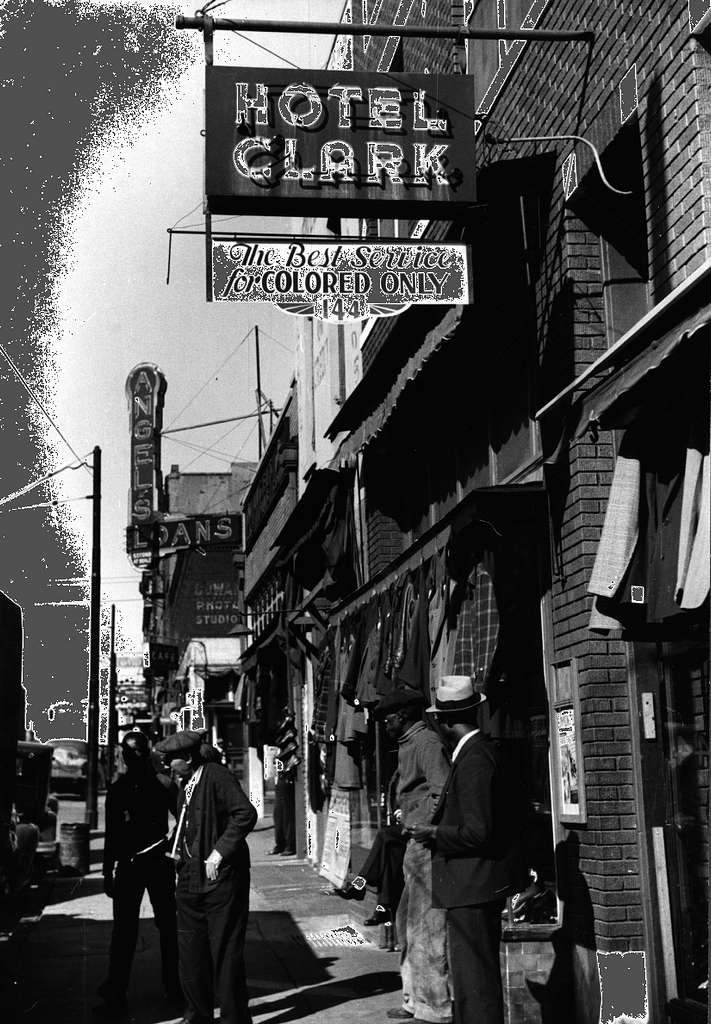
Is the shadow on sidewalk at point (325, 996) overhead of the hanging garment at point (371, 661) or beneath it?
beneath

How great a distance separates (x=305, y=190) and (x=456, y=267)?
3.71 ft

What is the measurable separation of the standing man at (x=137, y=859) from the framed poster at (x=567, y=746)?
3.14 m

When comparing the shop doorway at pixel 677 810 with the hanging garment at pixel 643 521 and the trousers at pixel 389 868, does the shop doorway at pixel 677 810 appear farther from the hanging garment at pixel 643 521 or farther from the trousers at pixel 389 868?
the trousers at pixel 389 868

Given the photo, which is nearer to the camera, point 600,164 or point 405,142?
point 600,164

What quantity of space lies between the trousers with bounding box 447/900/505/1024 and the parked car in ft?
112

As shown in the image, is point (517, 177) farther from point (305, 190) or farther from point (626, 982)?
point (626, 982)

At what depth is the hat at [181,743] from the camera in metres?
7.85

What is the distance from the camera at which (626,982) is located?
6.91 m

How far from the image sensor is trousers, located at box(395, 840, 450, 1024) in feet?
25.4

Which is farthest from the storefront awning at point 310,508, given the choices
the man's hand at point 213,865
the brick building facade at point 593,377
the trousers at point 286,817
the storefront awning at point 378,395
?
the man's hand at point 213,865

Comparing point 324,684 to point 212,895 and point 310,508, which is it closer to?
point 310,508

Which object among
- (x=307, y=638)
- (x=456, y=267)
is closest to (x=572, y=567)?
(x=456, y=267)

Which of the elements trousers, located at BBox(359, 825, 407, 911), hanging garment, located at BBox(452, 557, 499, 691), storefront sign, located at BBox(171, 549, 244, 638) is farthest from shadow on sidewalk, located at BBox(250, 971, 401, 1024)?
storefront sign, located at BBox(171, 549, 244, 638)

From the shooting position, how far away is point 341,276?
8.25 metres
